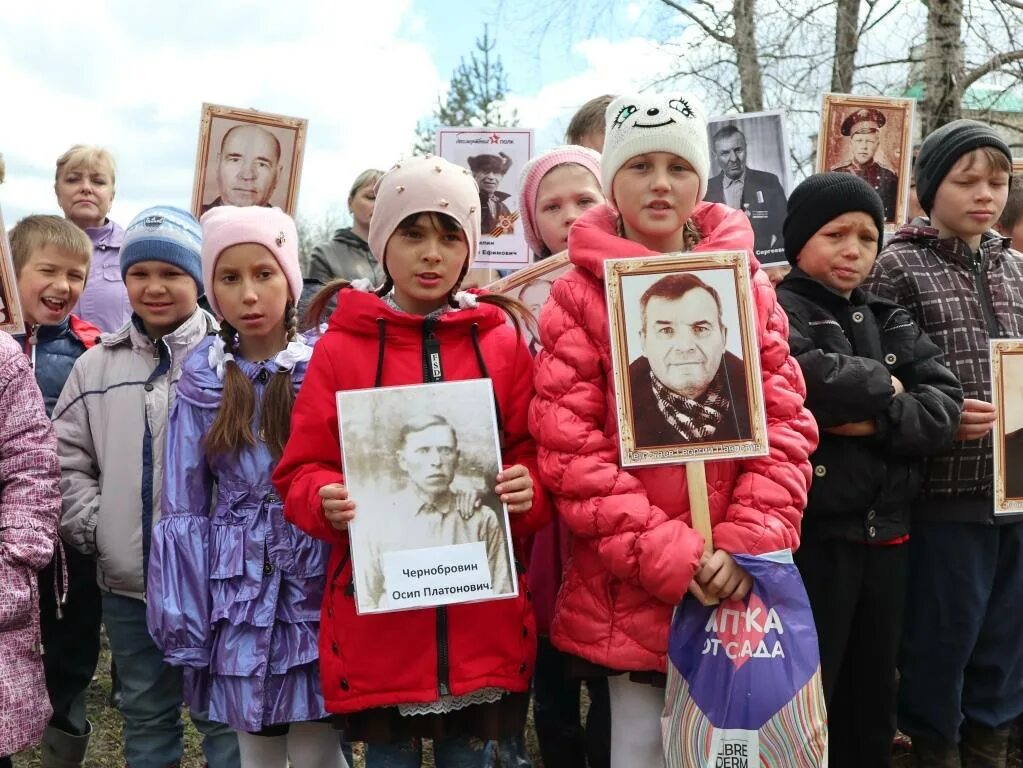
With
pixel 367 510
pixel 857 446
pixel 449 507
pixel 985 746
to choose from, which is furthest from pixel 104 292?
pixel 985 746

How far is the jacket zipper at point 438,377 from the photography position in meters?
2.39

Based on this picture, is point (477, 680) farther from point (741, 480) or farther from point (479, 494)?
point (741, 480)

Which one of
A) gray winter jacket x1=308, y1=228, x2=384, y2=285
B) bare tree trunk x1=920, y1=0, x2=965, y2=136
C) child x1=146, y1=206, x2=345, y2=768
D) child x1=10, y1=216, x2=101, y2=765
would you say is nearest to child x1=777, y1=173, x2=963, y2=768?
child x1=146, y1=206, x2=345, y2=768

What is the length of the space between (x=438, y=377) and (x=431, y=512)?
397mm

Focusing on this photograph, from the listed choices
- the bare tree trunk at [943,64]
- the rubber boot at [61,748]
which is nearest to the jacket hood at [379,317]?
the rubber boot at [61,748]

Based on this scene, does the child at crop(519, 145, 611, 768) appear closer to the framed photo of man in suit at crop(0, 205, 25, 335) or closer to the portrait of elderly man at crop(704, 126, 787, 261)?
the portrait of elderly man at crop(704, 126, 787, 261)

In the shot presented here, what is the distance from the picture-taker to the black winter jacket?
2.76m

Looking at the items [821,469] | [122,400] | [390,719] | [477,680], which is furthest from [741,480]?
[122,400]

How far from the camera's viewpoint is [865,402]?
9.00 ft

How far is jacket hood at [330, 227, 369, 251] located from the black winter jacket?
132 inches

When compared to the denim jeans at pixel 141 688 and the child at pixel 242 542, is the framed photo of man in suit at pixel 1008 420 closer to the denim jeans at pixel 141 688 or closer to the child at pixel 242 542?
the child at pixel 242 542

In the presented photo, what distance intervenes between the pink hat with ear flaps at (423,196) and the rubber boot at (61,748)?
2.22m

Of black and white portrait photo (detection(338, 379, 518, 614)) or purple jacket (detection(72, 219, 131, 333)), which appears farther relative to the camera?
purple jacket (detection(72, 219, 131, 333))

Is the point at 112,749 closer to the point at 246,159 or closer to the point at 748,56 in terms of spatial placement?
the point at 246,159
